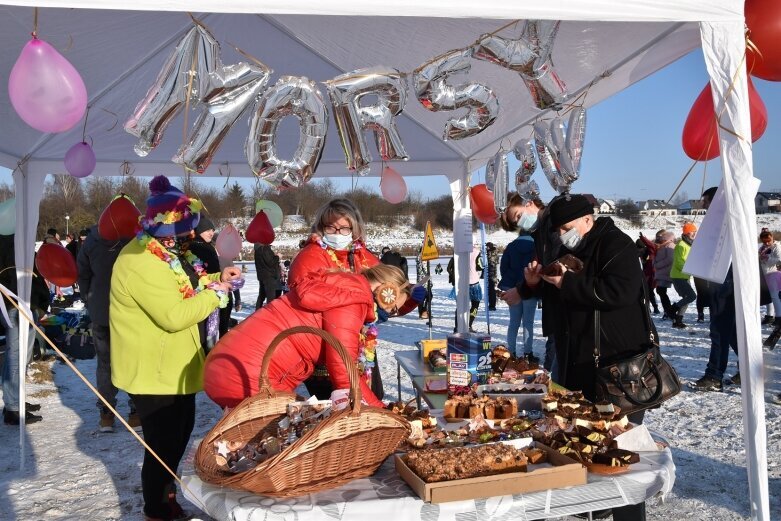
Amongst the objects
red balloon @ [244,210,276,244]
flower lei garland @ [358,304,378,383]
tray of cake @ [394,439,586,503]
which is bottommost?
tray of cake @ [394,439,586,503]

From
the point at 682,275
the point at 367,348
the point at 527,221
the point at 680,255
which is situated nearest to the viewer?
the point at 367,348

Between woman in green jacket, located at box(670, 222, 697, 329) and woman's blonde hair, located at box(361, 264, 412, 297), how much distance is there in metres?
7.03

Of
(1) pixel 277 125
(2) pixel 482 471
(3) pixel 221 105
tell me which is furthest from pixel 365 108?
(2) pixel 482 471

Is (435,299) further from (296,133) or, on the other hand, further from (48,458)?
(48,458)

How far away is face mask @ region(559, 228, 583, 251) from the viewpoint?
2555 mm

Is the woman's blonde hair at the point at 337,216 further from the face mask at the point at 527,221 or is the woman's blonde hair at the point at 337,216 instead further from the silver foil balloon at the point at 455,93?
the face mask at the point at 527,221

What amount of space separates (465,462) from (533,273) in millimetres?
1438

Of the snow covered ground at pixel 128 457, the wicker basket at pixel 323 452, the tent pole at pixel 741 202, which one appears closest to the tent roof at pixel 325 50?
the tent pole at pixel 741 202

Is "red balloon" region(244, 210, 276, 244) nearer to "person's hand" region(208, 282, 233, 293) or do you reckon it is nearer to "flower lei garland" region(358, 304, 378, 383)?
"person's hand" region(208, 282, 233, 293)

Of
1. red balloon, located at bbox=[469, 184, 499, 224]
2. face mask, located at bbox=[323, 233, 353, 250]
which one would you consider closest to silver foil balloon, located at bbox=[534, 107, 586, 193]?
face mask, located at bbox=[323, 233, 353, 250]

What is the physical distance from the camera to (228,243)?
614 cm

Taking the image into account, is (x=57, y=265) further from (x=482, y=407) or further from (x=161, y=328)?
(x=482, y=407)

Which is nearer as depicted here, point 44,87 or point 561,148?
point 44,87

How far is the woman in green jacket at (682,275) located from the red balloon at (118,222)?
708cm
